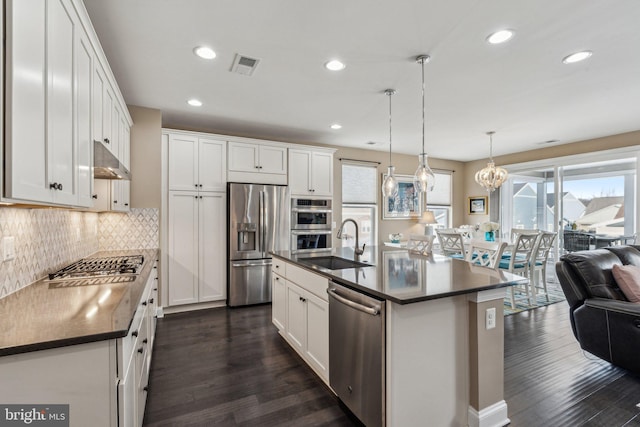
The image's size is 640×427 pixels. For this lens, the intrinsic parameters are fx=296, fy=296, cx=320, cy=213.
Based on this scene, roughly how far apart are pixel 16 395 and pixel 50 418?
0.14 meters

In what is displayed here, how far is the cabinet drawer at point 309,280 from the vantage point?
219cm

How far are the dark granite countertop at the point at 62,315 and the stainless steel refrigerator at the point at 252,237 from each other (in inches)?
94.8

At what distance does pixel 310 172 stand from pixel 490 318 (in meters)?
3.57

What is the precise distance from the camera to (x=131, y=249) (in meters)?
3.60

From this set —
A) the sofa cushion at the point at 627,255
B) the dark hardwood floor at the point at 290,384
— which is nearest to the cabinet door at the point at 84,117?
the dark hardwood floor at the point at 290,384

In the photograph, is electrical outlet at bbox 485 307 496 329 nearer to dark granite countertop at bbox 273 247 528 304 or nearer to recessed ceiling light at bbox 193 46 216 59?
dark granite countertop at bbox 273 247 528 304

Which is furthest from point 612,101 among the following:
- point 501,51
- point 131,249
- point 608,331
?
point 131,249

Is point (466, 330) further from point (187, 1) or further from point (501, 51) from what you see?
point (187, 1)

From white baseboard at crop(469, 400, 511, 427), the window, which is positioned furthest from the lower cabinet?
the window

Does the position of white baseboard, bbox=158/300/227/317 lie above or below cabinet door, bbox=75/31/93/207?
below

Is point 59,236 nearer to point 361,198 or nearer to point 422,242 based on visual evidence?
point 422,242

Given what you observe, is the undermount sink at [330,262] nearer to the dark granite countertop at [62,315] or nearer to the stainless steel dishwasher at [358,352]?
the stainless steel dishwasher at [358,352]

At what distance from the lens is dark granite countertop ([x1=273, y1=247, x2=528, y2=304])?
1603 mm

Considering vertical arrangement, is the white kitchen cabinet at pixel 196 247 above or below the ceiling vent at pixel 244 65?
below
